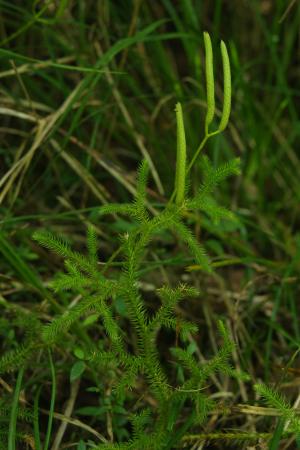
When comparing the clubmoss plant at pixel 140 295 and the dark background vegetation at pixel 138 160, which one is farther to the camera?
the dark background vegetation at pixel 138 160

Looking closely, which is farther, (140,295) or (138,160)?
(138,160)

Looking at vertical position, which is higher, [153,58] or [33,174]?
[153,58]

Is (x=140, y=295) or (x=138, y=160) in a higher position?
(x=140, y=295)

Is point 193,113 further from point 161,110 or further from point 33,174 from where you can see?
point 33,174

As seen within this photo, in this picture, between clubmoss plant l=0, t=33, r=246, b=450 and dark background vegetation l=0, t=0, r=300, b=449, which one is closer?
clubmoss plant l=0, t=33, r=246, b=450

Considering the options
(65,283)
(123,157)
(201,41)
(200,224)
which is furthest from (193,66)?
(65,283)

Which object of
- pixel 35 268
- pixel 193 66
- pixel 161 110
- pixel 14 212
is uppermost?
pixel 193 66

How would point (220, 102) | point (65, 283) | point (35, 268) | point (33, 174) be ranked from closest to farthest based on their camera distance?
point (65, 283) → point (35, 268) → point (33, 174) → point (220, 102)

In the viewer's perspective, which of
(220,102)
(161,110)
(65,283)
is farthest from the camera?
(220,102)
